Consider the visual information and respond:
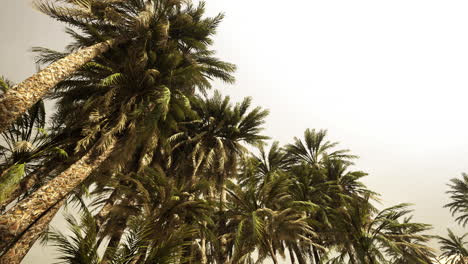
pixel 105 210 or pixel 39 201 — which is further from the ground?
pixel 105 210

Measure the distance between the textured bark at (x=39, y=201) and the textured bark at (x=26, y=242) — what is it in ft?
0.39

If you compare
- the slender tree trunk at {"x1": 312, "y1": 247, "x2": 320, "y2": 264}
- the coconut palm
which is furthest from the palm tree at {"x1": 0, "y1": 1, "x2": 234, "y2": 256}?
the slender tree trunk at {"x1": 312, "y1": 247, "x2": 320, "y2": 264}

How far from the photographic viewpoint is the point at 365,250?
780 cm

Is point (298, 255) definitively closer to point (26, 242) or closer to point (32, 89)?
point (26, 242)

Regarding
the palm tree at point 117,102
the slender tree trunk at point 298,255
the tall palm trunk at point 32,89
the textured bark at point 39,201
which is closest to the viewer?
the textured bark at point 39,201

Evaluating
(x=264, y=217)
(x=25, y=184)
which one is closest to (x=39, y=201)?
(x=25, y=184)

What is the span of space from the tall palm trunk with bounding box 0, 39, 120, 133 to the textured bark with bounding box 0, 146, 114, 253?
158 cm

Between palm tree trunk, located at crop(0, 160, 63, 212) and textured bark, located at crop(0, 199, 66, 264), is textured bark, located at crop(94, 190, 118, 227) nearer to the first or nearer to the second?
palm tree trunk, located at crop(0, 160, 63, 212)

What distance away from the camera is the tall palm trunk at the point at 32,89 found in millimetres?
5069

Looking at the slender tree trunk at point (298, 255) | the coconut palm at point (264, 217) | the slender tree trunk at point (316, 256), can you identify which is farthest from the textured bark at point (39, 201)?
the slender tree trunk at point (316, 256)

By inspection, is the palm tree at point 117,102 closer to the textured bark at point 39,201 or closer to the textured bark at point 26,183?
the textured bark at point 39,201

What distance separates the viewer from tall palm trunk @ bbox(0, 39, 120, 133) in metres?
5.07

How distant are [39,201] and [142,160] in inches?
194

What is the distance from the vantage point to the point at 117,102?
27.4ft
